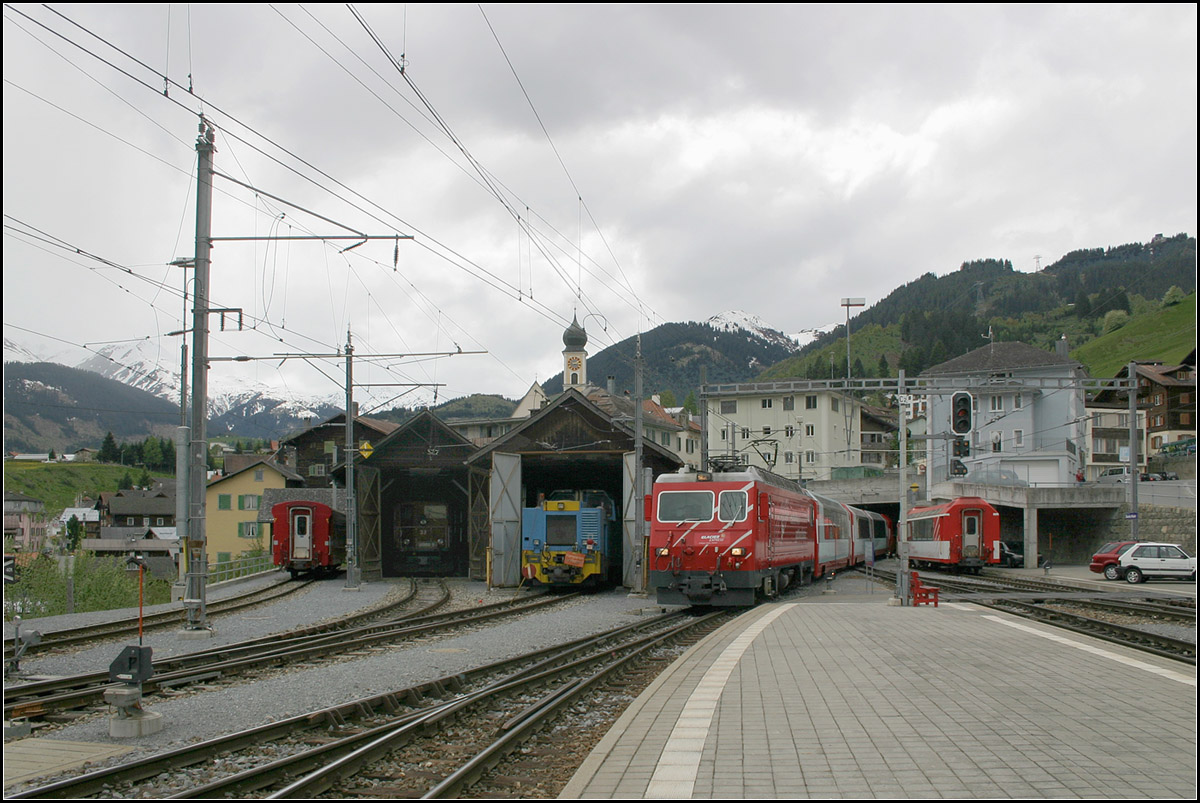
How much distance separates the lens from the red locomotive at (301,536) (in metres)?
36.8

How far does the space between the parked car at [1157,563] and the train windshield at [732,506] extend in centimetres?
1684

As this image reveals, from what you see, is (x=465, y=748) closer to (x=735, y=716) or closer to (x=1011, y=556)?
(x=735, y=716)

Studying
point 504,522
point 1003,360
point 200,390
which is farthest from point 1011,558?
point 200,390

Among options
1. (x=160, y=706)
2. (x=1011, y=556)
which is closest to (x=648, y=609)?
(x=160, y=706)

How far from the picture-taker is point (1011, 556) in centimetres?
4438

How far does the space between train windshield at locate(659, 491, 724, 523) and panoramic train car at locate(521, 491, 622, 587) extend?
316 inches

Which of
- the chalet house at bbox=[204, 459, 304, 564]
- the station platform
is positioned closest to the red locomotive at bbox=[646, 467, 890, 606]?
the station platform

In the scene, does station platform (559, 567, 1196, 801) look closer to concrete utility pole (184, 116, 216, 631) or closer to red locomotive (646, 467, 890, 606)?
A: red locomotive (646, 467, 890, 606)

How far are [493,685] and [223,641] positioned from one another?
7.61 metres

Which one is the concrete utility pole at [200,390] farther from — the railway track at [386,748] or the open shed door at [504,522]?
the open shed door at [504,522]

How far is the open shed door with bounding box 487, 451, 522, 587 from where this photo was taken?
31438 millimetres

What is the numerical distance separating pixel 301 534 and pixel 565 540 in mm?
13525

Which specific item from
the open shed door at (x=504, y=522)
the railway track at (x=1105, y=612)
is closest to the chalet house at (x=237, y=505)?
the open shed door at (x=504, y=522)

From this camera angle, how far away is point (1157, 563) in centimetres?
2912
